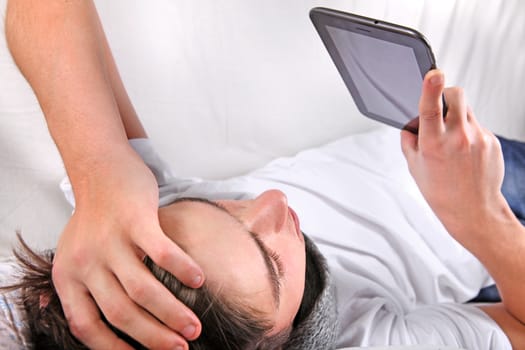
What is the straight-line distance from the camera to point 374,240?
96 centimetres

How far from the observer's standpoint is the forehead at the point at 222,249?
2.04ft

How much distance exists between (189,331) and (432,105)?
365 millimetres

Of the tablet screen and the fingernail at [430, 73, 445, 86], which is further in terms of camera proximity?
the tablet screen

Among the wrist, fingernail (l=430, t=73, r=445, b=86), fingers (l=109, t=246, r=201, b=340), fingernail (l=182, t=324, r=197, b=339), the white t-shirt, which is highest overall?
fingernail (l=430, t=73, r=445, b=86)

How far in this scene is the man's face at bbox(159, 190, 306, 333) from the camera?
625 millimetres

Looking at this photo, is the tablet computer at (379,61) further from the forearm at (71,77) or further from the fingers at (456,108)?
the forearm at (71,77)

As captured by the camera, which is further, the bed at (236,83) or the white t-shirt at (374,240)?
the bed at (236,83)

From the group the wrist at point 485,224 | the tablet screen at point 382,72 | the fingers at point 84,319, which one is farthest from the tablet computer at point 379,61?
the fingers at point 84,319

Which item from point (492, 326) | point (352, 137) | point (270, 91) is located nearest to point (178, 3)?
point (270, 91)

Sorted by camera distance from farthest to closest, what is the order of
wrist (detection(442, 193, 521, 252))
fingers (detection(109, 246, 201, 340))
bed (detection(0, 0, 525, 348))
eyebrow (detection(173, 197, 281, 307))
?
bed (detection(0, 0, 525, 348))
wrist (detection(442, 193, 521, 252))
eyebrow (detection(173, 197, 281, 307))
fingers (detection(109, 246, 201, 340))

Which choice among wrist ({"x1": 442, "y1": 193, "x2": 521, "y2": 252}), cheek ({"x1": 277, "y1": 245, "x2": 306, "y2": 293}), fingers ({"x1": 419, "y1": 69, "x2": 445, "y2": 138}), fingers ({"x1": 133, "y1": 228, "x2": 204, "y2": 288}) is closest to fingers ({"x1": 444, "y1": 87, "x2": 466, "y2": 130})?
fingers ({"x1": 419, "y1": 69, "x2": 445, "y2": 138})

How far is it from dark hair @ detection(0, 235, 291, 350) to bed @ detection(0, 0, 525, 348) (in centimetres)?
33

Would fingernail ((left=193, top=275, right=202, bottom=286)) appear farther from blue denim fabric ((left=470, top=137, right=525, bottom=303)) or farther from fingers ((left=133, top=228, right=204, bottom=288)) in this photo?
blue denim fabric ((left=470, top=137, right=525, bottom=303))

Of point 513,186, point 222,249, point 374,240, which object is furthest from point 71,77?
point 513,186
